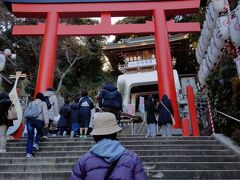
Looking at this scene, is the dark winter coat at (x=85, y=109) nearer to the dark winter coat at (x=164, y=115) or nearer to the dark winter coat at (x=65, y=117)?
the dark winter coat at (x=65, y=117)

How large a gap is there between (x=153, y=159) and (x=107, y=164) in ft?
13.5

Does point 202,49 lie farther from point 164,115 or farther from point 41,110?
point 41,110

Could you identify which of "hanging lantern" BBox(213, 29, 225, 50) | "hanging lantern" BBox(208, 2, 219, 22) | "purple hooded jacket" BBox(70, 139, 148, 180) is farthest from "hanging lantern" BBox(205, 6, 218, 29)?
"purple hooded jacket" BBox(70, 139, 148, 180)

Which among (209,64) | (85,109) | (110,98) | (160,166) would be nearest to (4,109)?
(85,109)

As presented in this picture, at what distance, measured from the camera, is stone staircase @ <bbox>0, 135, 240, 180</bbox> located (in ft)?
16.8

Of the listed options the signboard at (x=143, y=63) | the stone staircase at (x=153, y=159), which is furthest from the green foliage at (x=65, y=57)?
the stone staircase at (x=153, y=159)

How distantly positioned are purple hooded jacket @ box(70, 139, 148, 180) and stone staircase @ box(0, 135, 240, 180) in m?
3.23

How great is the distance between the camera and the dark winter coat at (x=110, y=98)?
7094mm

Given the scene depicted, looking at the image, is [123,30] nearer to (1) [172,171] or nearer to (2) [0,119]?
(2) [0,119]

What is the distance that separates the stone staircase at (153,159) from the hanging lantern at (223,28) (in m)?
2.30

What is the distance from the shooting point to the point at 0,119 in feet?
20.9

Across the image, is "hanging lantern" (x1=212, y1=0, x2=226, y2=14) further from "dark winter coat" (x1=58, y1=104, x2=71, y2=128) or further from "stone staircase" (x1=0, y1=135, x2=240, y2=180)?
"dark winter coat" (x1=58, y1=104, x2=71, y2=128)

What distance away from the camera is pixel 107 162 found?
6.37 feet

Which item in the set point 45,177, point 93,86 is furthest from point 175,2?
point 93,86
